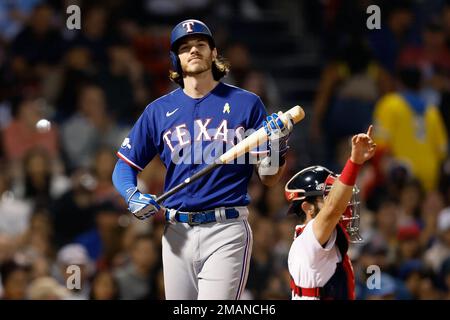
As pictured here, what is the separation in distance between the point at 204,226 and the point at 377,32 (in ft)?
20.3

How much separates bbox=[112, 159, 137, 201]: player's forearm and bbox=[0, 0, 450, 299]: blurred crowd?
7.86 feet

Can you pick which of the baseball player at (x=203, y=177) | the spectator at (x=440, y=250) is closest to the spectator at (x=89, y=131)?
the spectator at (x=440, y=250)

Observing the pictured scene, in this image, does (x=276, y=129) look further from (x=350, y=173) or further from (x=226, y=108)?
(x=350, y=173)

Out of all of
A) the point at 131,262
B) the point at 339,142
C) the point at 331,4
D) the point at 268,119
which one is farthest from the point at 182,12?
the point at 268,119

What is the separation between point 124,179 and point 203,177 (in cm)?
46

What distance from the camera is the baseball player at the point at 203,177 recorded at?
261 inches

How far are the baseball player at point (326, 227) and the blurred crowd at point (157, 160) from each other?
2.70m

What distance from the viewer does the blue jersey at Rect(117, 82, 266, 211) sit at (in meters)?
6.71

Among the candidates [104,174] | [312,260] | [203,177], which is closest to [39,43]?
[104,174]

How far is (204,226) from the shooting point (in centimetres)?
670

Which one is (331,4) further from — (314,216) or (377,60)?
(314,216)

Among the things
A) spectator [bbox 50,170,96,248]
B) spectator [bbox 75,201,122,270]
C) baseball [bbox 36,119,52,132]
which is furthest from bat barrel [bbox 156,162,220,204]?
baseball [bbox 36,119,52,132]

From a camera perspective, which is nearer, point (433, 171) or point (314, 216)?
point (314, 216)
